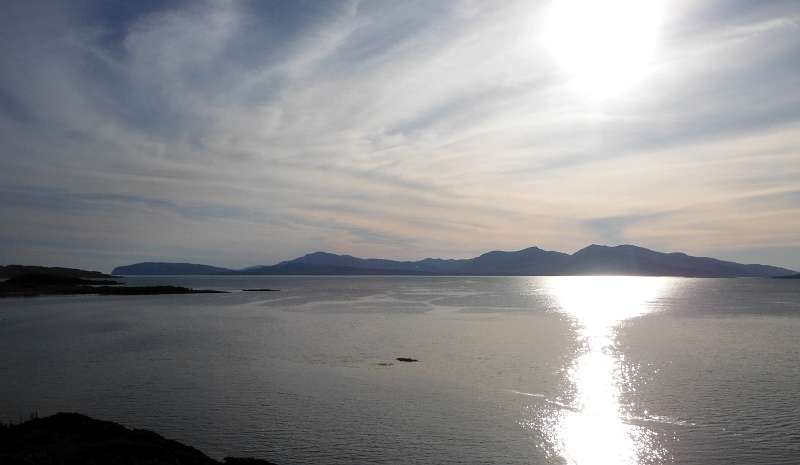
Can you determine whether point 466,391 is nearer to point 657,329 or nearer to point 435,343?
point 435,343

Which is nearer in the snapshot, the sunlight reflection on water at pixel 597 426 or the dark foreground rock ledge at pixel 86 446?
the dark foreground rock ledge at pixel 86 446

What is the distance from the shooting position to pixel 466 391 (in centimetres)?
2594

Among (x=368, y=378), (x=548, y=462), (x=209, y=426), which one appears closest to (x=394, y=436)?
(x=548, y=462)

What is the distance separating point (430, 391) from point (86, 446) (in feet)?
50.7

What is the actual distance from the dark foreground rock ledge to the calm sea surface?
2.29 metres

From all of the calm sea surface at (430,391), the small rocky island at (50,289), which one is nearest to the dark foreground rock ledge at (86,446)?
the calm sea surface at (430,391)

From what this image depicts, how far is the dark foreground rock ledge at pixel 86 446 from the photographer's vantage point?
522 inches

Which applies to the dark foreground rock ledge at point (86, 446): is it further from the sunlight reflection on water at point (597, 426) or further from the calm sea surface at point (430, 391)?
the sunlight reflection on water at point (597, 426)

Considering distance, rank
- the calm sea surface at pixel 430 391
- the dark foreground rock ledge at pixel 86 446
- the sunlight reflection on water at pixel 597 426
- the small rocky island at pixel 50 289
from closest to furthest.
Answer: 1. the dark foreground rock ledge at pixel 86 446
2. the sunlight reflection on water at pixel 597 426
3. the calm sea surface at pixel 430 391
4. the small rocky island at pixel 50 289

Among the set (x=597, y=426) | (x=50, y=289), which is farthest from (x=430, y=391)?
(x=50, y=289)

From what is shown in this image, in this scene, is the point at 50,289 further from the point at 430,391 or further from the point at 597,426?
the point at 597,426

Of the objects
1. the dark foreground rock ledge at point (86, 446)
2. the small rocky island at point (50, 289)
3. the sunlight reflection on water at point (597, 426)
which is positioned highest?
the small rocky island at point (50, 289)

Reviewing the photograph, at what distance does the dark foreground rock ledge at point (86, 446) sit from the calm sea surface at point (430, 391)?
2.29m

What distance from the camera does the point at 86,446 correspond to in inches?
570
